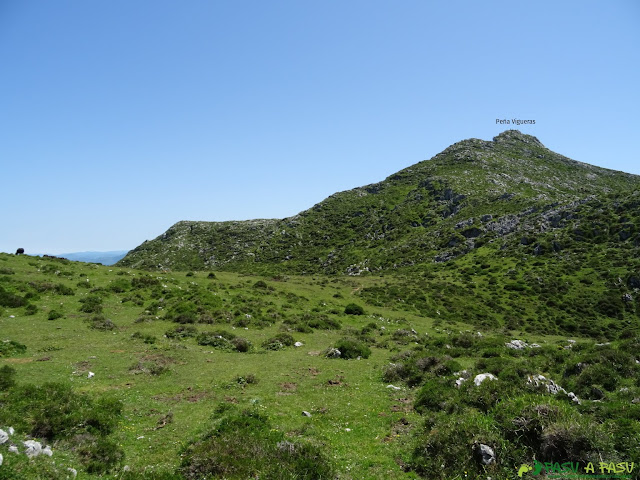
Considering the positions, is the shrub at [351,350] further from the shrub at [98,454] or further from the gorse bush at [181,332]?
the shrub at [98,454]

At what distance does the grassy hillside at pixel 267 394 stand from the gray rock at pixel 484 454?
109mm

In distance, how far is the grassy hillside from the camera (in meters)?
10.1

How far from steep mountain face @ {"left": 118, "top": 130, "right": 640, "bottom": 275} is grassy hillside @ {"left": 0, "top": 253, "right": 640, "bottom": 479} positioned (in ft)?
217

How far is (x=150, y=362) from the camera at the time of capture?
21516 mm

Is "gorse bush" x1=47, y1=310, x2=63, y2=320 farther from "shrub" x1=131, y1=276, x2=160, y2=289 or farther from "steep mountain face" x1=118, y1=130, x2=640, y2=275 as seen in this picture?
"steep mountain face" x1=118, y1=130, x2=640, y2=275

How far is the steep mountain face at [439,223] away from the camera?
85.8 m

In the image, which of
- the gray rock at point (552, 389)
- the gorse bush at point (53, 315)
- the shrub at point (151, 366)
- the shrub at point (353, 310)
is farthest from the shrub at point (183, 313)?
the gray rock at point (552, 389)

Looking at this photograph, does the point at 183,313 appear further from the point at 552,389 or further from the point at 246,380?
the point at 552,389

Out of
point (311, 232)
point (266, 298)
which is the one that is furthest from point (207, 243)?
point (266, 298)

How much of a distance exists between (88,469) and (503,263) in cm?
8608

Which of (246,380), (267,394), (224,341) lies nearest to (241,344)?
(224,341)

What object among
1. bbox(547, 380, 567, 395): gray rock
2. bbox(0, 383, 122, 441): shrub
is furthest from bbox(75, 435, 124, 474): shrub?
bbox(547, 380, 567, 395): gray rock

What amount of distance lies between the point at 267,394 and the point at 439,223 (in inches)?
4702

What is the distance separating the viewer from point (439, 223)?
4943 inches
